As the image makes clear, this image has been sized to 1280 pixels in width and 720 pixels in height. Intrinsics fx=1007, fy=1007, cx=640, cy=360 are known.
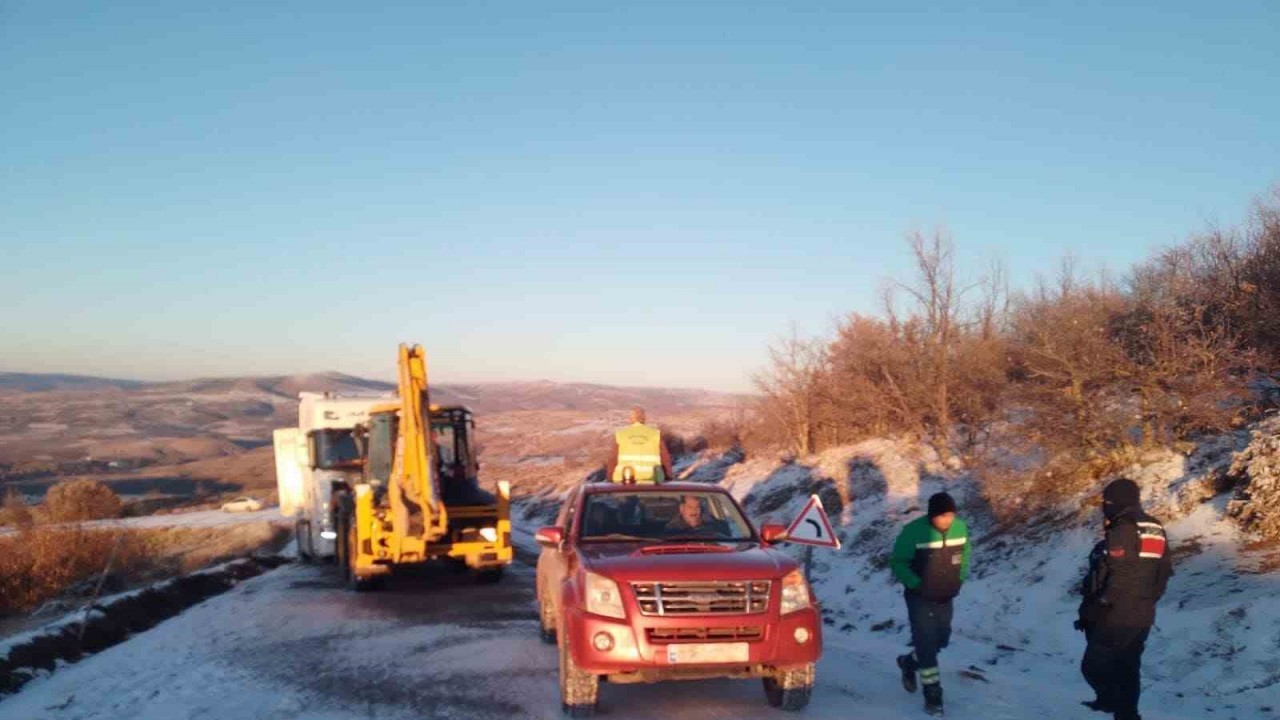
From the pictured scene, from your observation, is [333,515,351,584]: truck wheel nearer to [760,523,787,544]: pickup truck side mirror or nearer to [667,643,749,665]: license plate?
[760,523,787,544]: pickup truck side mirror

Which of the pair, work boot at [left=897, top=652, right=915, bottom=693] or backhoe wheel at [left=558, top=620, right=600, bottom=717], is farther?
work boot at [left=897, top=652, right=915, bottom=693]

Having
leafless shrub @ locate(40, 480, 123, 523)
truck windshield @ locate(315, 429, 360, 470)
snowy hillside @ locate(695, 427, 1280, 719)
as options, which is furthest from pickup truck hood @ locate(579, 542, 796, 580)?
leafless shrub @ locate(40, 480, 123, 523)

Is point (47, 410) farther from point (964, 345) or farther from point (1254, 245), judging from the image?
point (1254, 245)

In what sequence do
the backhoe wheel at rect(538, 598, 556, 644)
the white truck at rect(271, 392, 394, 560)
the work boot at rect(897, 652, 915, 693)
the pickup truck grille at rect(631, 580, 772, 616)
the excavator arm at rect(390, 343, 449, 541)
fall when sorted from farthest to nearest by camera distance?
the white truck at rect(271, 392, 394, 560)
the excavator arm at rect(390, 343, 449, 541)
the backhoe wheel at rect(538, 598, 556, 644)
the work boot at rect(897, 652, 915, 693)
the pickup truck grille at rect(631, 580, 772, 616)

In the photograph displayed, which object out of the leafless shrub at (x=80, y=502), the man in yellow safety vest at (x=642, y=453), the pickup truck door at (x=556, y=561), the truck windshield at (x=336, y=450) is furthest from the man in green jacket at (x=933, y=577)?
the leafless shrub at (x=80, y=502)

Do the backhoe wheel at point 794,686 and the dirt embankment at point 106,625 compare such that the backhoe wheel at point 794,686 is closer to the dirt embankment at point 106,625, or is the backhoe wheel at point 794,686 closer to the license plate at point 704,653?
the license plate at point 704,653

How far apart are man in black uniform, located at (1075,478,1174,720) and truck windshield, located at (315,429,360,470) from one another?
15.0 metres

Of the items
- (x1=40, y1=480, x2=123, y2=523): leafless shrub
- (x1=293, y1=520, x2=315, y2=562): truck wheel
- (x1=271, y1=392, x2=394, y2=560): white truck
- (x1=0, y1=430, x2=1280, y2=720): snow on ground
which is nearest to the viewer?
(x1=0, y1=430, x2=1280, y2=720): snow on ground

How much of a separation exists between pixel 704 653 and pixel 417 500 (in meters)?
7.92

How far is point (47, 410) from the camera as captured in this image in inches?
2891

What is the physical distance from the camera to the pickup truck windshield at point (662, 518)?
28.6ft

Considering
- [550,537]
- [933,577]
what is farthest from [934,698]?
[550,537]

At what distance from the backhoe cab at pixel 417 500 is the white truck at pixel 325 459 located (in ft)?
4.51

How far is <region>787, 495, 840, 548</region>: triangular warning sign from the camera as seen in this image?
1152 centimetres
